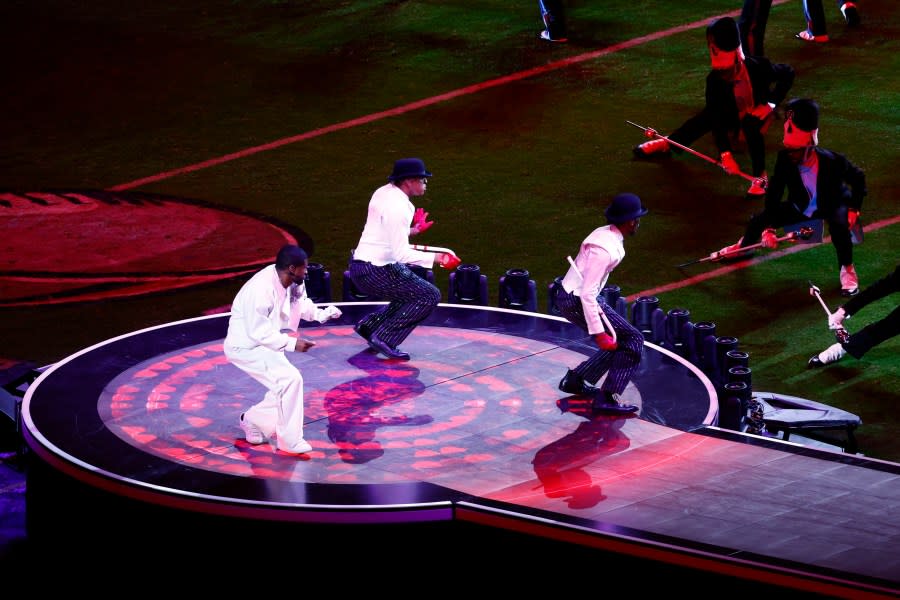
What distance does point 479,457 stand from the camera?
8.92 meters

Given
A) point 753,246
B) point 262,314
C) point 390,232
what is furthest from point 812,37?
point 262,314

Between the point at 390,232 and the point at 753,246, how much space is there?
3.63 meters

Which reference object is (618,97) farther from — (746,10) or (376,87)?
(376,87)

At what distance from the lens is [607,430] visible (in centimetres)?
930

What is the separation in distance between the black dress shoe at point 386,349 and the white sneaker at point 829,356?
2.84m

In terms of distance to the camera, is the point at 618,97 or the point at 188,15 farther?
the point at 188,15

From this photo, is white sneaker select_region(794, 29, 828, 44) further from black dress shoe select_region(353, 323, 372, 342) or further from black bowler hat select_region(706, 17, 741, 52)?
black dress shoe select_region(353, 323, 372, 342)

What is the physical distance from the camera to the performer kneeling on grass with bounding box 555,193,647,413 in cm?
923

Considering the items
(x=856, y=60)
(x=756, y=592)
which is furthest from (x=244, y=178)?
(x=756, y=592)

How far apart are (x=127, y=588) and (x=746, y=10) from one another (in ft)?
31.5

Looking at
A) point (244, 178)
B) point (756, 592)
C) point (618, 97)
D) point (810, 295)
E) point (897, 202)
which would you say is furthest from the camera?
point (618, 97)

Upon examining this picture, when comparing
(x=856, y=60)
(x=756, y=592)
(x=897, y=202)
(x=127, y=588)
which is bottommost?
(x=127, y=588)

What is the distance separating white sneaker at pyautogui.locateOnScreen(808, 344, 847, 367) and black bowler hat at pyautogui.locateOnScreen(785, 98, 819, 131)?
5.82 feet

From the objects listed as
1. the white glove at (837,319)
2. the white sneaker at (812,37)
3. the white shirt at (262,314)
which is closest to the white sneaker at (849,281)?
the white glove at (837,319)
